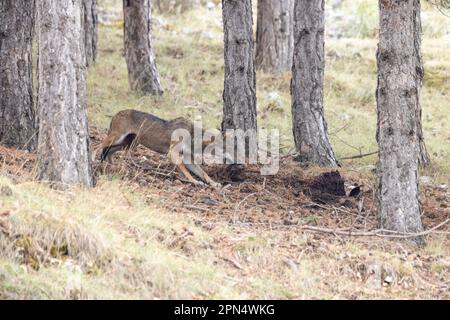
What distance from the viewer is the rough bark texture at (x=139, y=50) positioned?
56.3 feet

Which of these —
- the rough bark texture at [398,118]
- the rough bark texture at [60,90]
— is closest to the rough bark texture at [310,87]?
the rough bark texture at [398,118]

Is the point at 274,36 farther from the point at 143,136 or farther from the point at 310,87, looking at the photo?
the point at 143,136

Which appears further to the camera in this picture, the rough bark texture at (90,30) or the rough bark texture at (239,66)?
the rough bark texture at (90,30)

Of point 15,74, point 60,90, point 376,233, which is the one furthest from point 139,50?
point 376,233

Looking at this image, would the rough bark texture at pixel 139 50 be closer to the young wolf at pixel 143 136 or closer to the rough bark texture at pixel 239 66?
the rough bark texture at pixel 239 66

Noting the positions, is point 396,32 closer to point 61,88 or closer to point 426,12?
point 61,88

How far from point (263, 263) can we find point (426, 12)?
18939mm

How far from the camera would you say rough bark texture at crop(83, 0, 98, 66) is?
18.2 m

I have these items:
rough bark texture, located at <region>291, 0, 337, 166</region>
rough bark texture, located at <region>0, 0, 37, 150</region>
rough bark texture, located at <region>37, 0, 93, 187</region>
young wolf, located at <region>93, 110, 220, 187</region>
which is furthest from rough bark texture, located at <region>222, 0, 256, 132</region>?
rough bark texture, located at <region>37, 0, 93, 187</region>

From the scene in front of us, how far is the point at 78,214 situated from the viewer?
7.73 meters

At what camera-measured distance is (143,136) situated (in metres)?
11.5

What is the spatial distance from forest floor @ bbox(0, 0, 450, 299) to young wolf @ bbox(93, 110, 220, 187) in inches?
10.0

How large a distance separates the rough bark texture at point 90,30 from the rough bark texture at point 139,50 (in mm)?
1316
